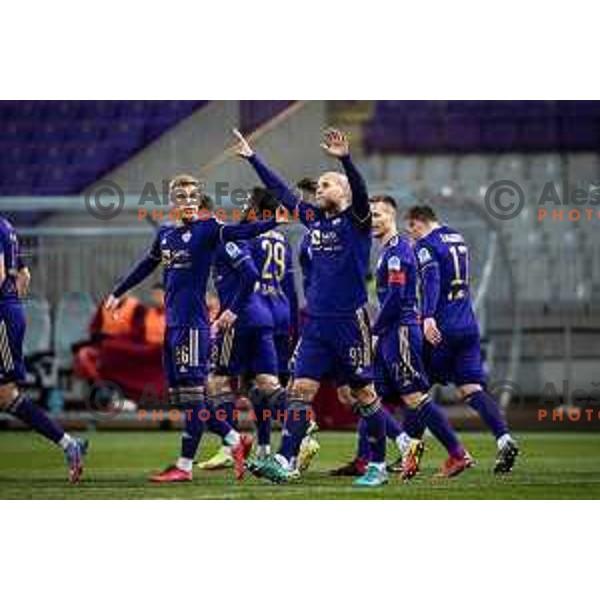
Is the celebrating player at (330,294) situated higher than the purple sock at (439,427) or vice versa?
the celebrating player at (330,294)

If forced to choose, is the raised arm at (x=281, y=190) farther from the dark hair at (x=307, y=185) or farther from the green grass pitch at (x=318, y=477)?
the green grass pitch at (x=318, y=477)

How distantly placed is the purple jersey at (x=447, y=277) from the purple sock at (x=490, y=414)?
389mm

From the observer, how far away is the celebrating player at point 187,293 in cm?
1115

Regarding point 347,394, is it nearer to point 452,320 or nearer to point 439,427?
point 439,427

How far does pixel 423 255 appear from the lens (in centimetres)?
1159

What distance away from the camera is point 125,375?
15.2 metres

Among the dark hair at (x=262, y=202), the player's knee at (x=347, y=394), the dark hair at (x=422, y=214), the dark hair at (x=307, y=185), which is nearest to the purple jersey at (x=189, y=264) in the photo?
the dark hair at (x=307, y=185)

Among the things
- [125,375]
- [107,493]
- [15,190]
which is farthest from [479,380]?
[125,375]

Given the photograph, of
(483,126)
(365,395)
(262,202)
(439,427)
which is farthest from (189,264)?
(483,126)

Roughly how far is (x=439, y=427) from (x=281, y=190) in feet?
6.01

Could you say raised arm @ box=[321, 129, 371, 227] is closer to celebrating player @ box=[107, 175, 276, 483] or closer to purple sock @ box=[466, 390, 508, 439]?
celebrating player @ box=[107, 175, 276, 483]

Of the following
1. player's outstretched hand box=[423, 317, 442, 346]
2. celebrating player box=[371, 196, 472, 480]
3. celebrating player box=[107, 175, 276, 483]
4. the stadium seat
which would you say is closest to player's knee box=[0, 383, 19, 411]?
celebrating player box=[107, 175, 276, 483]
